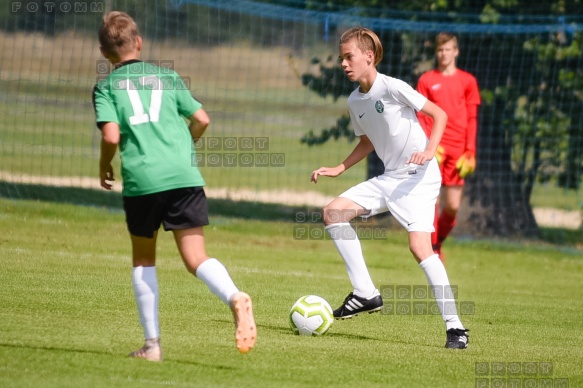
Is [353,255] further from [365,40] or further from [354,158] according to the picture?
Result: [365,40]

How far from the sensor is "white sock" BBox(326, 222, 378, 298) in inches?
276

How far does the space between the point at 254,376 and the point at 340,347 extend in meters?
1.19

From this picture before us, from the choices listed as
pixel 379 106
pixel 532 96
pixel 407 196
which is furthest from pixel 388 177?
pixel 532 96

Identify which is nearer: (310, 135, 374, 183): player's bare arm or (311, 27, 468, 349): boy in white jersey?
(311, 27, 468, 349): boy in white jersey

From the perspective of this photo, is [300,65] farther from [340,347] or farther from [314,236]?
[340,347]

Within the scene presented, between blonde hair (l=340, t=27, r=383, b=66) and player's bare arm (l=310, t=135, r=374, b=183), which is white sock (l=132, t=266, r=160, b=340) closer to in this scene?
player's bare arm (l=310, t=135, r=374, b=183)

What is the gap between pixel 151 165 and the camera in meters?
5.30

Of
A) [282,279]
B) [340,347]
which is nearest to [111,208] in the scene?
[282,279]

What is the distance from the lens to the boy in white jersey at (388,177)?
6660 mm
